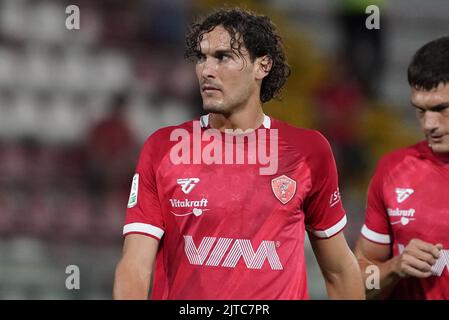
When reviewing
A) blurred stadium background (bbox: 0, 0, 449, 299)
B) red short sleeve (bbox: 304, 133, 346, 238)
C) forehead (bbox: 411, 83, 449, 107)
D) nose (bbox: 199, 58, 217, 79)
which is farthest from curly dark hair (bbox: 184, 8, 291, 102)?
blurred stadium background (bbox: 0, 0, 449, 299)

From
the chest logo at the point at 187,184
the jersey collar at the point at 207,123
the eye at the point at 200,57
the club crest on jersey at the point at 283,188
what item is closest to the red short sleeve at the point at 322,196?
the club crest on jersey at the point at 283,188

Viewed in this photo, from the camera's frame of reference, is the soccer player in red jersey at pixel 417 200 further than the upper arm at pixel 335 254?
Yes

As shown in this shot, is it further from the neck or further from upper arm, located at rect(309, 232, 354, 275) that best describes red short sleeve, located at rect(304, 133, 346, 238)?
the neck

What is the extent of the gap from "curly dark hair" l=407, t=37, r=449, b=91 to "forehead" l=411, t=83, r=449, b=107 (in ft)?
0.06

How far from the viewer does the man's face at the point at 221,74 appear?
439cm

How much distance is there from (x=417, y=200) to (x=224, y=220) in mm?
1195

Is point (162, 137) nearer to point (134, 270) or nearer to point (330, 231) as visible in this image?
point (134, 270)

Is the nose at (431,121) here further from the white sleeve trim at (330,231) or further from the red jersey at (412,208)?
the white sleeve trim at (330,231)

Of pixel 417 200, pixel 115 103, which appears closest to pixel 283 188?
pixel 417 200

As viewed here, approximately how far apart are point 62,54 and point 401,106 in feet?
13.3

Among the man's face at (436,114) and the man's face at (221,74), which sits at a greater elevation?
the man's face at (221,74)

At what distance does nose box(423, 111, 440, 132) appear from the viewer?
486 cm

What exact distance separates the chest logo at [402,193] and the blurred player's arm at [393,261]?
251mm

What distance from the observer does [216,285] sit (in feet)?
13.8
